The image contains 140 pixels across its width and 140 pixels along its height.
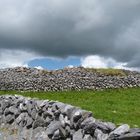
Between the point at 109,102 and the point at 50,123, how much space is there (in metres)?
11.0

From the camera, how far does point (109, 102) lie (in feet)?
96.0

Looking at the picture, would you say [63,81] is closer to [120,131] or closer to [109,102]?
[109,102]

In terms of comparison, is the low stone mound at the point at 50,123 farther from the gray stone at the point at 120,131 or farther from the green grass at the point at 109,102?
the green grass at the point at 109,102

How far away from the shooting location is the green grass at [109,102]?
22.2 meters

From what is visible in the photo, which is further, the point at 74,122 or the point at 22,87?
the point at 22,87

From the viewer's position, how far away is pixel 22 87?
39.8 metres

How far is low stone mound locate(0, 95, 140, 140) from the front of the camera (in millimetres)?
13953

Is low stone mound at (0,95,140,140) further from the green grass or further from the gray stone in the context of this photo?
the green grass

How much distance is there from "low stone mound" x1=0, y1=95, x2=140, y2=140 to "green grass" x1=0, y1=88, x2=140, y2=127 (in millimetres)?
2952

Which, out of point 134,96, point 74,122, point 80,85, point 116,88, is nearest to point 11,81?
point 80,85

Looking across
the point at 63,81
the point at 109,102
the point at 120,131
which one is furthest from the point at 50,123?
the point at 63,81

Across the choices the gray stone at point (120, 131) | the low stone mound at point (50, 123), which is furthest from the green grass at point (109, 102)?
the gray stone at point (120, 131)

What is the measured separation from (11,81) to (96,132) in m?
28.2

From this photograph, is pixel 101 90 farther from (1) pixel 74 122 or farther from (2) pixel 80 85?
(1) pixel 74 122
